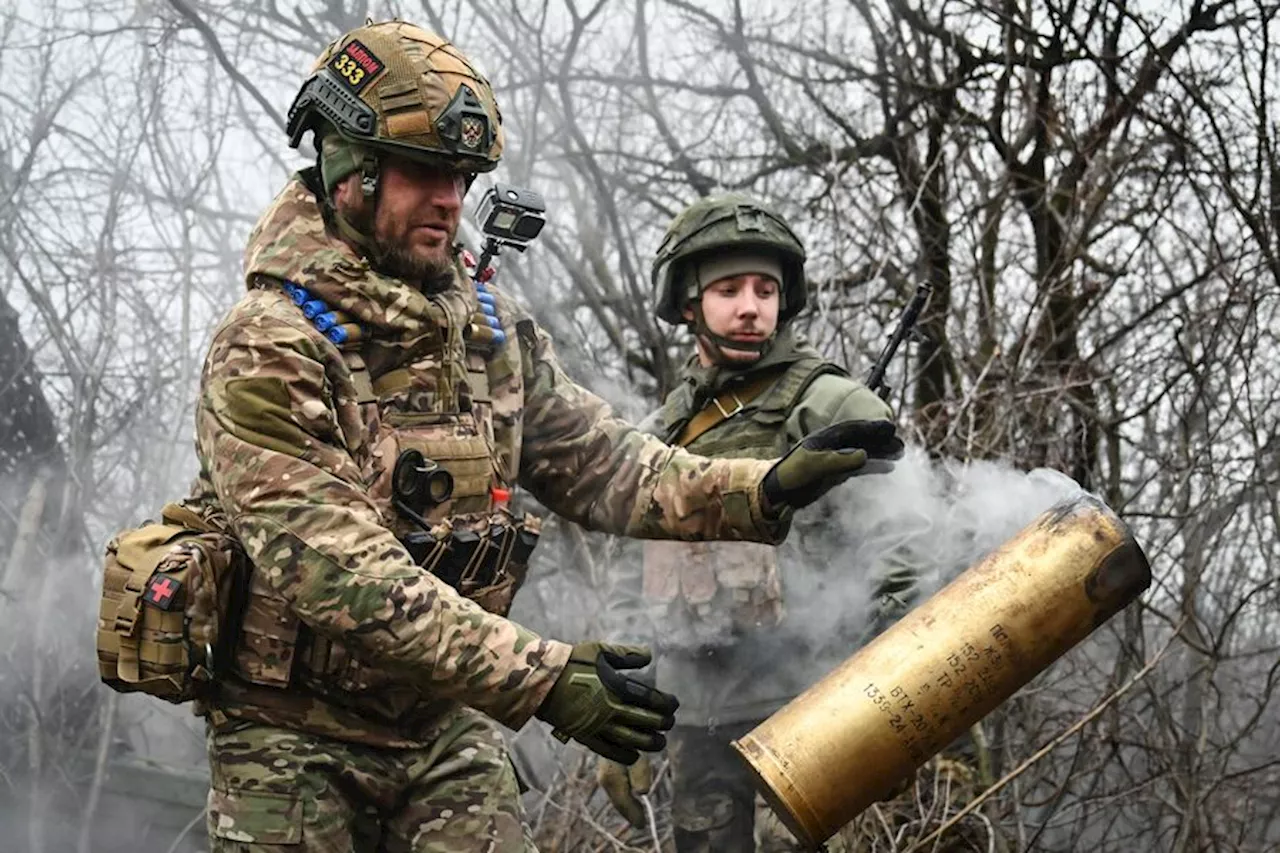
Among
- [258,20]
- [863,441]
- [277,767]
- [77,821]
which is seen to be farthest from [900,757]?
[258,20]

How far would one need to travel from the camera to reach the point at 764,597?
157 inches

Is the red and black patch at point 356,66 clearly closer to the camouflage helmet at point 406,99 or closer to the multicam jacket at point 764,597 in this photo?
the camouflage helmet at point 406,99

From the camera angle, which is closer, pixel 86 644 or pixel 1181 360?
pixel 1181 360

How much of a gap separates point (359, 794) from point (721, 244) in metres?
2.16

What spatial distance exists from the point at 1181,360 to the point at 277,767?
4.88 meters

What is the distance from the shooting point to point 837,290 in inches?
289

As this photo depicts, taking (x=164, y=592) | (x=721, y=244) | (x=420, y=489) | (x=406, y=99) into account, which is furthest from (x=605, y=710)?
(x=721, y=244)

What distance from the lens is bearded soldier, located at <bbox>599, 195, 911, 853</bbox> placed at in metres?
3.96

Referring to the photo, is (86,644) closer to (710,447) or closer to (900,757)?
(710,447)

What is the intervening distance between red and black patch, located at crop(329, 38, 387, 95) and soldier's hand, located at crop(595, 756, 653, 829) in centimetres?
228

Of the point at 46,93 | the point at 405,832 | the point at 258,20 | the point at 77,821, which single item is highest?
the point at 258,20

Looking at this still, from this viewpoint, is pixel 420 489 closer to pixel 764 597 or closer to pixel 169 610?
pixel 169 610

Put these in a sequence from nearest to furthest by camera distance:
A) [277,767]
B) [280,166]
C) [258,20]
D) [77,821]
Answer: [277,767]
[77,821]
[258,20]
[280,166]

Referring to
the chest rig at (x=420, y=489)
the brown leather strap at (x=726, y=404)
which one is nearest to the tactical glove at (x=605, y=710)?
the chest rig at (x=420, y=489)
